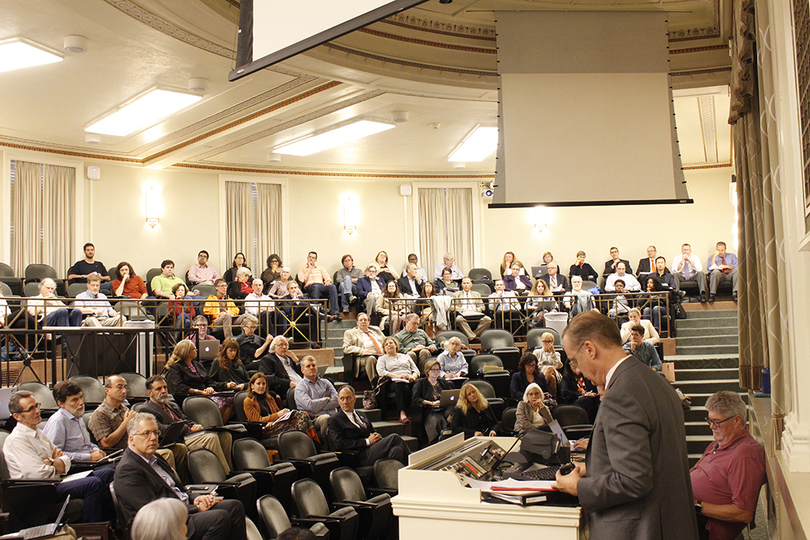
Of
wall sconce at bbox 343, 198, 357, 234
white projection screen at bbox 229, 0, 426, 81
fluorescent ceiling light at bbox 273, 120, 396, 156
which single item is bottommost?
white projection screen at bbox 229, 0, 426, 81

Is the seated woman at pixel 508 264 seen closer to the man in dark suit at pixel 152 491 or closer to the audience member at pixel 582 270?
the audience member at pixel 582 270

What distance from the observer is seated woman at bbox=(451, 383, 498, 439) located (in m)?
6.77

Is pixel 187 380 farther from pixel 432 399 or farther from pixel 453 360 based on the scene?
pixel 453 360

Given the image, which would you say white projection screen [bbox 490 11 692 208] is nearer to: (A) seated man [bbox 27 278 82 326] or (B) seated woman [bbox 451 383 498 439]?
(B) seated woman [bbox 451 383 498 439]

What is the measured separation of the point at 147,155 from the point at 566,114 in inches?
262

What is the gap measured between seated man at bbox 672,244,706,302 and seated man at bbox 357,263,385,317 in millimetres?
4704

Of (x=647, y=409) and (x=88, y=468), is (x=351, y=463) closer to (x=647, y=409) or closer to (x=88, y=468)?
(x=88, y=468)

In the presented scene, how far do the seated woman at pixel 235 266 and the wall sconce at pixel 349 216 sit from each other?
6.64ft

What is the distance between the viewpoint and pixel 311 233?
12.5 m

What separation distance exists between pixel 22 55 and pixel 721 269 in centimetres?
1041

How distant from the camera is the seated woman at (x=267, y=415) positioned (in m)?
6.23

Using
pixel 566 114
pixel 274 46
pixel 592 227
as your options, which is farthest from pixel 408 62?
pixel 592 227

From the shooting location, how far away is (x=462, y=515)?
236 cm

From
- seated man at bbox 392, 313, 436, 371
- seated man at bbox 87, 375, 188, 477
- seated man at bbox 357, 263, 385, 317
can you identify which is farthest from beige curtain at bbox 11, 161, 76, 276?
seated man at bbox 87, 375, 188, 477
